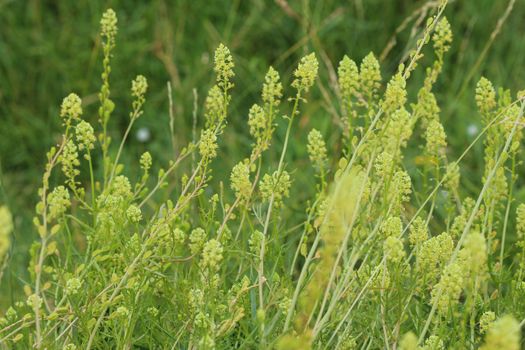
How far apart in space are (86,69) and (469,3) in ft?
5.67

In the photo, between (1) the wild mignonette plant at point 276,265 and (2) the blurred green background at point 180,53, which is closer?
(1) the wild mignonette plant at point 276,265

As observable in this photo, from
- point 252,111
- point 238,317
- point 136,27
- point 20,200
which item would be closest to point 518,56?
point 136,27

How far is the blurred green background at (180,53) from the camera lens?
4348 millimetres

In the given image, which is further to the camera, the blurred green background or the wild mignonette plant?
the blurred green background

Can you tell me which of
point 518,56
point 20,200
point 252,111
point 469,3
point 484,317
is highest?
point 469,3

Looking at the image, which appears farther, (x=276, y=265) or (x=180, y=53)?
(x=180, y=53)

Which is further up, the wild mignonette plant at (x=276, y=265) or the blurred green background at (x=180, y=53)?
the blurred green background at (x=180, y=53)

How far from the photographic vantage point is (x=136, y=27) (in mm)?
4414

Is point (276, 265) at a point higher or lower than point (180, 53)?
lower

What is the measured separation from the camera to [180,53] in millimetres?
4488

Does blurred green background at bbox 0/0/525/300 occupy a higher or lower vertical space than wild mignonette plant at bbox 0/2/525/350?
higher

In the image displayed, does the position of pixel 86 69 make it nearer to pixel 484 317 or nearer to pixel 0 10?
pixel 0 10

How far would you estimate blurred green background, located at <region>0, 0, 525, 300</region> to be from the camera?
4.35m

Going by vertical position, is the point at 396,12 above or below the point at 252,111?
above
